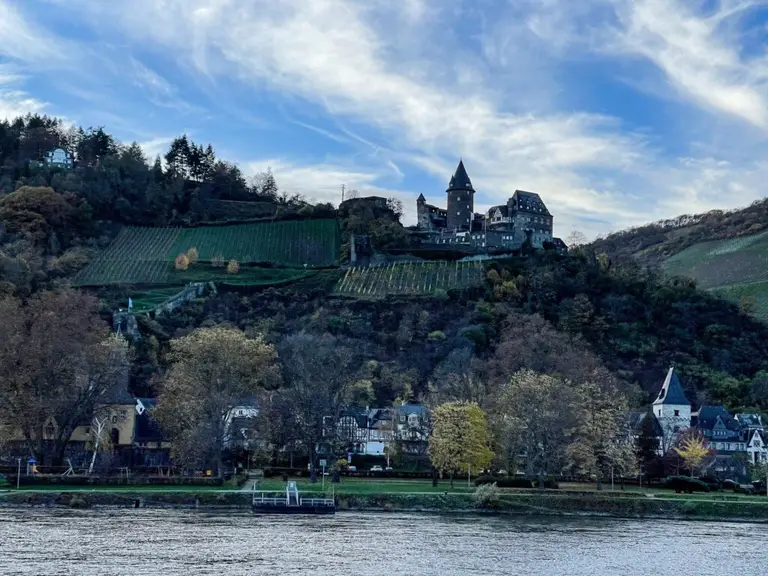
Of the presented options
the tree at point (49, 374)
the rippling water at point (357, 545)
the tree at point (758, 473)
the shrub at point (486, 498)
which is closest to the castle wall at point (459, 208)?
the tree at point (758, 473)

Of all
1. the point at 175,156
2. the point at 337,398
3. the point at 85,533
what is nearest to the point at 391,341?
the point at 337,398

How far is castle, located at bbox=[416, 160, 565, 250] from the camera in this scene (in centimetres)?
16025

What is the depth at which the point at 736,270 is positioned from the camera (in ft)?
577

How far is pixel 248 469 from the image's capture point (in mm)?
80312

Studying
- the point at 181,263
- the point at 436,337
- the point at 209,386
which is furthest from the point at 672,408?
the point at 181,263

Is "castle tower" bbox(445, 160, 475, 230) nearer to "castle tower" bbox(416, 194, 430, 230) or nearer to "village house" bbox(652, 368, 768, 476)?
"castle tower" bbox(416, 194, 430, 230)

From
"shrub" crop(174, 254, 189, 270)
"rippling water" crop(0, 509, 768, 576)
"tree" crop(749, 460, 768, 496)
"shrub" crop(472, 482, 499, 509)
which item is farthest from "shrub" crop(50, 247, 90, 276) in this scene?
"tree" crop(749, 460, 768, 496)

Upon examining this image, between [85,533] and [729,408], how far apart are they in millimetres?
79578

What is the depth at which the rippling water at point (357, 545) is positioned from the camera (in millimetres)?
37969

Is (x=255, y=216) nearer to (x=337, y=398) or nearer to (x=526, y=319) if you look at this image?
(x=526, y=319)

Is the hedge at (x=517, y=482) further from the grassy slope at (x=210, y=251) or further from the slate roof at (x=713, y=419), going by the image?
the grassy slope at (x=210, y=251)

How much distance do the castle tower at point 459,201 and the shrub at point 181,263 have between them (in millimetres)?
50511

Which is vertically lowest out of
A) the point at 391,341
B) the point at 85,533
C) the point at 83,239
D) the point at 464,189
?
the point at 85,533

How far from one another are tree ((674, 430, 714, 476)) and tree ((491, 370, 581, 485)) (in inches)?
652
